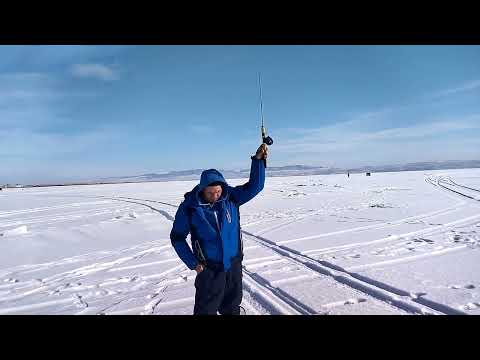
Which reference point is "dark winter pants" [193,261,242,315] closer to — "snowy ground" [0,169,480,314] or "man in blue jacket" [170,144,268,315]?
"man in blue jacket" [170,144,268,315]

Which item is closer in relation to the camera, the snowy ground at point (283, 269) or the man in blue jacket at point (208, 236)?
the man in blue jacket at point (208, 236)

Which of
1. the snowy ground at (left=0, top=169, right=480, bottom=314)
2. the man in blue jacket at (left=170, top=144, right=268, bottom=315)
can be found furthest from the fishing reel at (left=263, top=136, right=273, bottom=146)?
the snowy ground at (left=0, top=169, right=480, bottom=314)

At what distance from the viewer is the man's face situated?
212cm

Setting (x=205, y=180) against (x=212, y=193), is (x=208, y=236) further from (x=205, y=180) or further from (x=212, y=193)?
(x=205, y=180)

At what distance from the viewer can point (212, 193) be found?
213 centimetres

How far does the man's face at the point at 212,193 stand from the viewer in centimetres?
212

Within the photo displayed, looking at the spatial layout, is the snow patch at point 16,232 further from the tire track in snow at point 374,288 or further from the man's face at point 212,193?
the man's face at point 212,193

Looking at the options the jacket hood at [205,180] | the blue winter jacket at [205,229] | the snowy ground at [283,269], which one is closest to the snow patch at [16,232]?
the snowy ground at [283,269]

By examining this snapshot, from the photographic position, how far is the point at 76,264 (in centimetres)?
519

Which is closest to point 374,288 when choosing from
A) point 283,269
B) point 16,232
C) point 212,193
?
point 283,269
